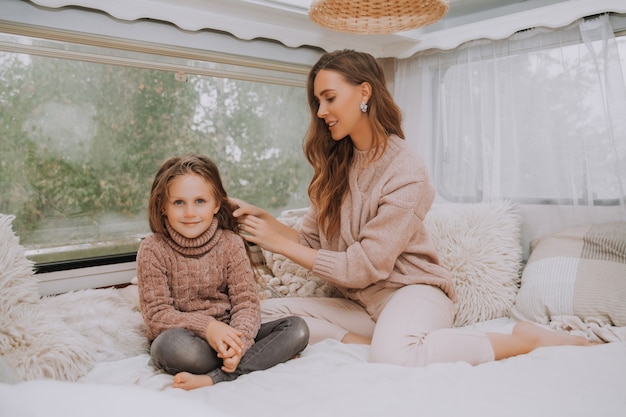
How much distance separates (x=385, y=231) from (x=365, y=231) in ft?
0.24

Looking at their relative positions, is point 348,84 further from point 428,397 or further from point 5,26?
point 5,26

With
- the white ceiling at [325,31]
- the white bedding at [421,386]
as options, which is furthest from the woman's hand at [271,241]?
the white ceiling at [325,31]

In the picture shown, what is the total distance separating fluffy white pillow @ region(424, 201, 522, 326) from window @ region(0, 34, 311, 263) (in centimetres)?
112

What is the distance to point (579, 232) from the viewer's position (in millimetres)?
2152

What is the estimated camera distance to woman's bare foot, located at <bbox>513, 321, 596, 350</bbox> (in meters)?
1.58

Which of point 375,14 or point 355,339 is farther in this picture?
point 375,14

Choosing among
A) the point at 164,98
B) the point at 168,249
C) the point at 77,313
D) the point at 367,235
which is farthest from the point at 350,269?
the point at 164,98

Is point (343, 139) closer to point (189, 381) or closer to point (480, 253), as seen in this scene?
point (480, 253)

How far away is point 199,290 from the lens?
1.61 meters

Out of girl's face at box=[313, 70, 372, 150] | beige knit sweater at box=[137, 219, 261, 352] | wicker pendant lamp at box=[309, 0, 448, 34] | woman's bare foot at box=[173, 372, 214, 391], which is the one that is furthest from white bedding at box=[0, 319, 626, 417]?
wicker pendant lamp at box=[309, 0, 448, 34]

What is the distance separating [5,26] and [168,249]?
107 centimetres

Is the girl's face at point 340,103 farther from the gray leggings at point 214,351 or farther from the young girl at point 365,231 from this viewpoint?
the gray leggings at point 214,351

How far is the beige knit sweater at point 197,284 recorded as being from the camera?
1.52 m

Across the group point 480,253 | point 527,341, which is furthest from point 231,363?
point 480,253
